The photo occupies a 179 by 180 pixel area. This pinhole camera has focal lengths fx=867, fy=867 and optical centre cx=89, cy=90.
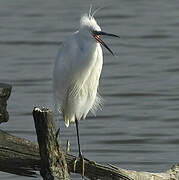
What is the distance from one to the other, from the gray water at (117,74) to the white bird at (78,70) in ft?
5.35

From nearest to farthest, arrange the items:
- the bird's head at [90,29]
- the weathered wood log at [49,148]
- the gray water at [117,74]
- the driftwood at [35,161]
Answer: the weathered wood log at [49,148]
the driftwood at [35,161]
the bird's head at [90,29]
the gray water at [117,74]

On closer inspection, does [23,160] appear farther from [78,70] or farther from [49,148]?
[78,70]

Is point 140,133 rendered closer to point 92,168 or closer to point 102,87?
point 102,87

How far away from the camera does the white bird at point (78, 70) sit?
7043 mm

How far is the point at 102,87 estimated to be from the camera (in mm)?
11836

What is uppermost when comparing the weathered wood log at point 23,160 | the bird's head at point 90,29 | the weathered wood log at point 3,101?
the bird's head at point 90,29

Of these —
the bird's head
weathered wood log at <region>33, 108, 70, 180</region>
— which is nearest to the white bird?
the bird's head

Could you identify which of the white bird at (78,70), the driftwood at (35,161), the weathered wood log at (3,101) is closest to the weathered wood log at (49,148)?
the driftwood at (35,161)

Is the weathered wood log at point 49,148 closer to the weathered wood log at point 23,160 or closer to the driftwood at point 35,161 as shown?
the driftwood at point 35,161

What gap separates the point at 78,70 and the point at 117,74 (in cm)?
507

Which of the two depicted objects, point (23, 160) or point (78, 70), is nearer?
point (23, 160)

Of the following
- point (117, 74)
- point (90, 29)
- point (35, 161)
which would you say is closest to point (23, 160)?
point (35, 161)

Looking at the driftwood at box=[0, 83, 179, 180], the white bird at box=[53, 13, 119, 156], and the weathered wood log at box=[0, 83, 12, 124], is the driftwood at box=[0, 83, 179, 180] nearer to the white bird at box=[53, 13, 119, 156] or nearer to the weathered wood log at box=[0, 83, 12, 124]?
the weathered wood log at box=[0, 83, 12, 124]

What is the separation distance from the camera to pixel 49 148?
5.66 m
